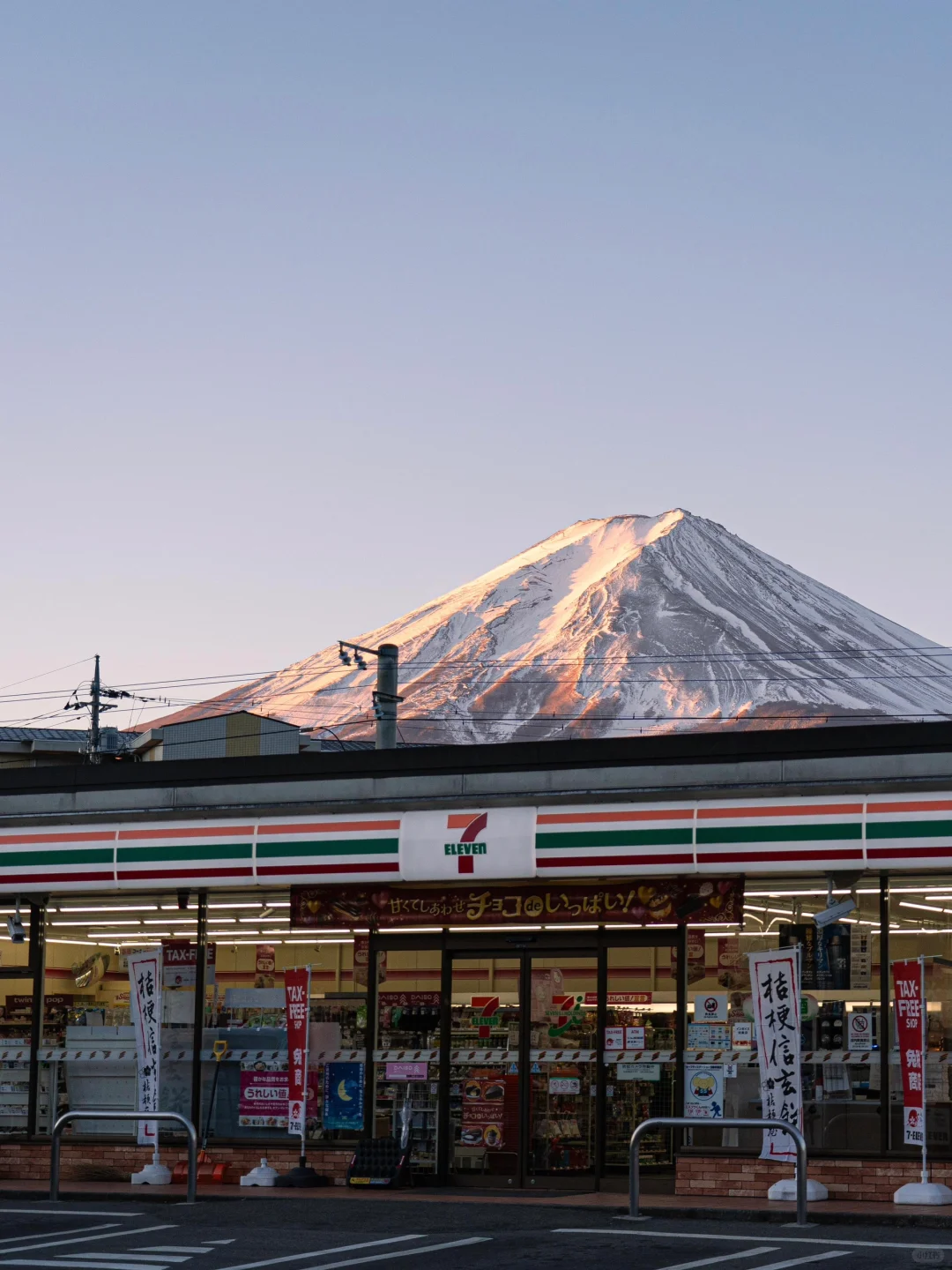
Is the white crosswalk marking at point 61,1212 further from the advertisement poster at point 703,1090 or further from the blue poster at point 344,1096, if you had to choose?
the advertisement poster at point 703,1090

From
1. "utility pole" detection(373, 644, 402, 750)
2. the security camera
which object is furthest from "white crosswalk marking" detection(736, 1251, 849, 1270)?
"utility pole" detection(373, 644, 402, 750)

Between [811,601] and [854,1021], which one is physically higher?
[811,601]

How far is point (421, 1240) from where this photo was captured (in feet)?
38.3

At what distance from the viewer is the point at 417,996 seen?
16.2 metres

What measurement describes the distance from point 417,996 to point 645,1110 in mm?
2311

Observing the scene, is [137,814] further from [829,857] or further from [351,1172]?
[829,857]

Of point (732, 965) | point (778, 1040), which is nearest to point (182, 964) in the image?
point (732, 965)

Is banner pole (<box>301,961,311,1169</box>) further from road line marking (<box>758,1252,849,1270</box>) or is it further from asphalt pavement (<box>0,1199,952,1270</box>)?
road line marking (<box>758,1252,849,1270</box>)

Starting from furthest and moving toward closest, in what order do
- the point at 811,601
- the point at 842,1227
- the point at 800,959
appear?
the point at 811,601 < the point at 800,959 < the point at 842,1227

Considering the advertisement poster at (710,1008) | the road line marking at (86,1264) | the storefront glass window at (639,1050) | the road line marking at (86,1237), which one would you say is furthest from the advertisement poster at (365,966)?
the road line marking at (86,1264)

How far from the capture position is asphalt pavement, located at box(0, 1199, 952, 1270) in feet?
34.7

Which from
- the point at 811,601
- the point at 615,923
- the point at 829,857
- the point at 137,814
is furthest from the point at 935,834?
the point at 811,601

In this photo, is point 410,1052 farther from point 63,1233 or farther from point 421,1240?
point 421,1240

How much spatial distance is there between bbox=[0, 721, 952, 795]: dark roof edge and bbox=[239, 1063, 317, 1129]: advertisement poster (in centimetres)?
267
